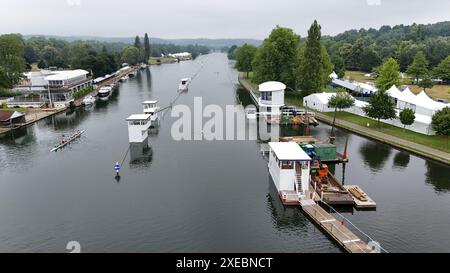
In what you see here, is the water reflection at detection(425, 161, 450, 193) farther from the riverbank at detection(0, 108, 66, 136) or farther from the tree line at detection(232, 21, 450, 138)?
the riverbank at detection(0, 108, 66, 136)

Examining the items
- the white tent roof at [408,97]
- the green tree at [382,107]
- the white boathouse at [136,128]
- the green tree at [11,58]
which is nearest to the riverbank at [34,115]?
the white boathouse at [136,128]

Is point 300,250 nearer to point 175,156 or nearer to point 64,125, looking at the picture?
point 175,156

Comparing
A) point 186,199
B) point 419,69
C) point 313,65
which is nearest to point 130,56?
point 313,65

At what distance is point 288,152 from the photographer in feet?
103

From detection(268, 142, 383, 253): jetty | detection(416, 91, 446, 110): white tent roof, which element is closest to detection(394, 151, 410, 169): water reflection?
detection(268, 142, 383, 253): jetty

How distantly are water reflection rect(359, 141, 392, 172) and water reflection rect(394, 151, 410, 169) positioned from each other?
1030mm

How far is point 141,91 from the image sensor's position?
94875 millimetres

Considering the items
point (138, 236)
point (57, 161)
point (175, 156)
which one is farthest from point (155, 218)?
point (57, 161)

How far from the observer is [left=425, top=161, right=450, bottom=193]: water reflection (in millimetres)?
32031

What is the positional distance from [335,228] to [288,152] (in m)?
8.76

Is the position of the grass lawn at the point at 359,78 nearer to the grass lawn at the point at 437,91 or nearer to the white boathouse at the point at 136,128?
the grass lawn at the point at 437,91

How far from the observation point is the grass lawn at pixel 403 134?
1652 inches

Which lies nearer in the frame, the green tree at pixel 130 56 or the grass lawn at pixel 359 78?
the grass lawn at pixel 359 78

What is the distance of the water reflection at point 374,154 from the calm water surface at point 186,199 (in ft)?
0.75
